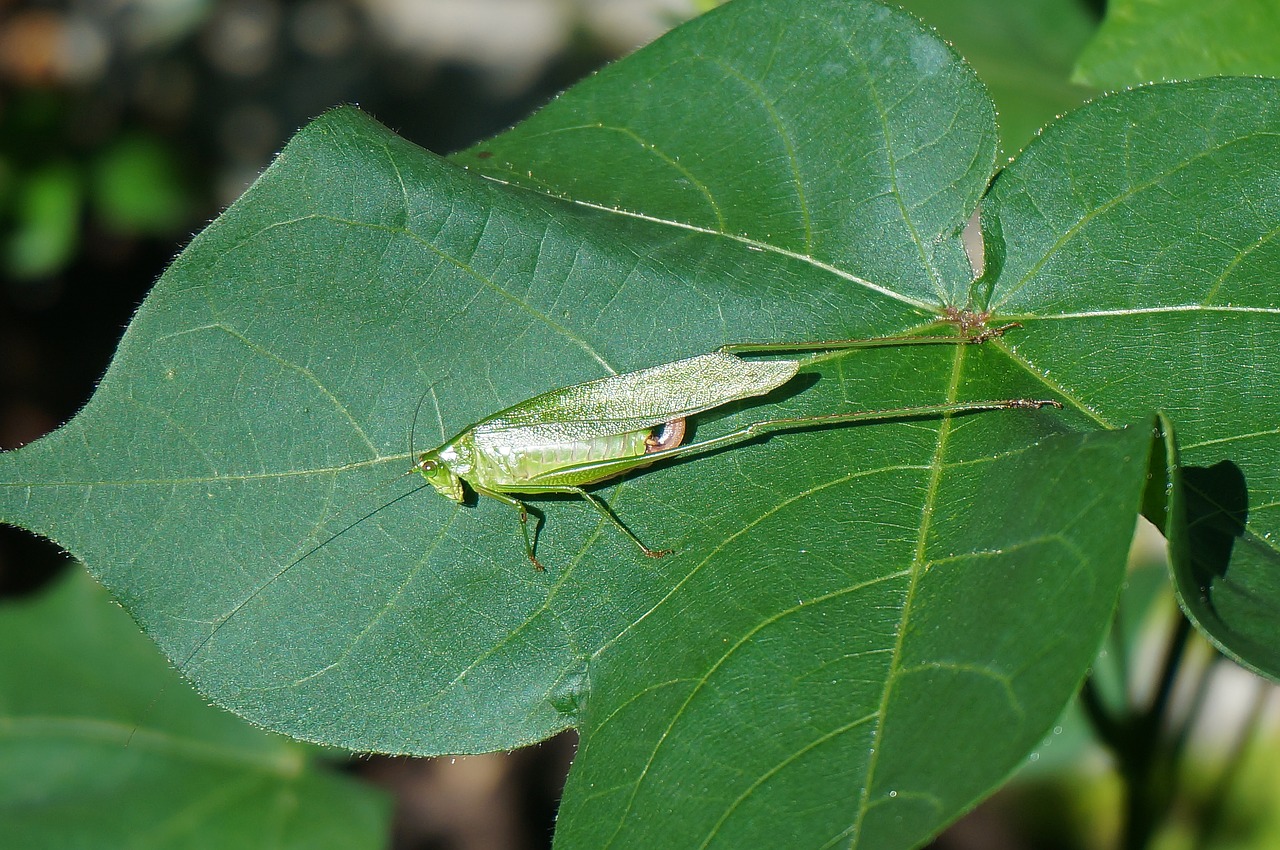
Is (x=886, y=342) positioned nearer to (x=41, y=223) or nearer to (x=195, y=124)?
(x=41, y=223)

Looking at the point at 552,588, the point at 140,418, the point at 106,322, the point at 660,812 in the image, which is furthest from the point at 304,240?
the point at 106,322

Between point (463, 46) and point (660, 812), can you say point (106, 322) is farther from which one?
point (660, 812)

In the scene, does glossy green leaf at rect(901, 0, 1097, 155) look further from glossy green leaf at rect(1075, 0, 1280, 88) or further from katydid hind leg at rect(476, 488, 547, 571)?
katydid hind leg at rect(476, 488, 547, 571)

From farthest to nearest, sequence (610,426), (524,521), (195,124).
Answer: (195,124) < (610,426) < (524,521)

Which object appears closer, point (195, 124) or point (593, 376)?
point (593, 376)

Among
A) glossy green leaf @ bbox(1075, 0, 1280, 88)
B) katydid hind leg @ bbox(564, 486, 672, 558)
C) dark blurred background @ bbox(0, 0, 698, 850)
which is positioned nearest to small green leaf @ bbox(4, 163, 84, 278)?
dark blurred background @ bbox(0, 0, 698, 850)

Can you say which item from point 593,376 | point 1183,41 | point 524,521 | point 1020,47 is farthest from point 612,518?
point 1020,47
